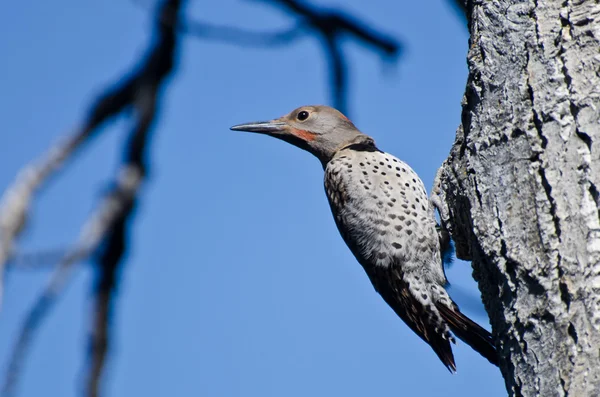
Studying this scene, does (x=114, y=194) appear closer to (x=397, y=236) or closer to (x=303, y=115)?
(x=397, y=236)

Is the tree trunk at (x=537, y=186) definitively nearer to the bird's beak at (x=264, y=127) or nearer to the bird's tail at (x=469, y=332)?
the bird's tail at (x=469, y=332)

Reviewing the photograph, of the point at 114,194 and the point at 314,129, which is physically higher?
the point at 314,129

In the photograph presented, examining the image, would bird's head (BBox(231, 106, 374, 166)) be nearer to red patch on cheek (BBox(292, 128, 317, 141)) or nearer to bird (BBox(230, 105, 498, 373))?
red patch on cheek (BBox(292, 128, 317, 141))

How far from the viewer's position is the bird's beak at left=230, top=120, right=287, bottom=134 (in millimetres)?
5098

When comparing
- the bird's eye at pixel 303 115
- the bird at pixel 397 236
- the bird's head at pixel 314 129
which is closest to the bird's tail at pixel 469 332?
the bird at pixel 397 236

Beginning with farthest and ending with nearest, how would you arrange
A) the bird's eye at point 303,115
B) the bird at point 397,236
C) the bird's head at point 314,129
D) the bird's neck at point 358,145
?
the bird's eye at point 303,115, the bird's head at point 314,129, the bird's neck at point 358,145, the bird at point 397,236

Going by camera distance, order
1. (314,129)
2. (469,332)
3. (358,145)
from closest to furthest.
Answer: (469,332) → (358,145) → (314,129)

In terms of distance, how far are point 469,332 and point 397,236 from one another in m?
0.73

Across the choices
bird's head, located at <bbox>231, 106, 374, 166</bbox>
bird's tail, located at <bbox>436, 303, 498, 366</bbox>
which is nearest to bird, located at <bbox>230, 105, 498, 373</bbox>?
bird's tail, located at <bbox>436, 303, 498, 366</bbox>

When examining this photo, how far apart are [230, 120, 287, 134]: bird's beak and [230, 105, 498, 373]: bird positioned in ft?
2.09

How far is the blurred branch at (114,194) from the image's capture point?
2.22 metres

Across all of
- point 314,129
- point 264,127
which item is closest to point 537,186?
point 314,129

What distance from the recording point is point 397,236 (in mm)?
4309

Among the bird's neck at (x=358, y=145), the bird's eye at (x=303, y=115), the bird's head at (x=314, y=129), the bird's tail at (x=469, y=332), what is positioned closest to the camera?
the bird's tail at (x=469, y=332)
